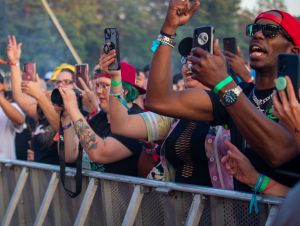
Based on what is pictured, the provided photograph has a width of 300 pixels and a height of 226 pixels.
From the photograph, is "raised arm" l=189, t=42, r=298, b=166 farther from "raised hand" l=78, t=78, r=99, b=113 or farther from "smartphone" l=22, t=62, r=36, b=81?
"smartphone" l=22, t=62, r=36, b=81

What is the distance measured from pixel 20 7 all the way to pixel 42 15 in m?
1.64

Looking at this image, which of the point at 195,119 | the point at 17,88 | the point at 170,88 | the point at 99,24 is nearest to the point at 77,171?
the point at 195,119

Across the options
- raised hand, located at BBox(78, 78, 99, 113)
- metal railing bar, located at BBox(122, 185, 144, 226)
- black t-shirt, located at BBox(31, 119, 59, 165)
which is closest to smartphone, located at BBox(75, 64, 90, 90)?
raised hand, located at BBox(78, 78, 99, 113)

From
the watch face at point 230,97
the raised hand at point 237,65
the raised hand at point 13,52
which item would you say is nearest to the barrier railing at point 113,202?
the watch face at point 230,97

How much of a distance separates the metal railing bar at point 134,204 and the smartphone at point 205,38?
4.77ft

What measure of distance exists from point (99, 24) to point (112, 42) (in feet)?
93.4


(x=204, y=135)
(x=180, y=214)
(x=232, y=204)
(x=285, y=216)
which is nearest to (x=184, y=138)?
(x=204, y=135)

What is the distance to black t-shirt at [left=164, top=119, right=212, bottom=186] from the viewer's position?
4.57 meters

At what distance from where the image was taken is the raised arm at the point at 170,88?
368 centimetres

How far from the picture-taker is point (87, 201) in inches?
211

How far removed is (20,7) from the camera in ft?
76.2

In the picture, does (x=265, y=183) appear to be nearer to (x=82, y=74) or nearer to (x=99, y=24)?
(x=82, y=74)

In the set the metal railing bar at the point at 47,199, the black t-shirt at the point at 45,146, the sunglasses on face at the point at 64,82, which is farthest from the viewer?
the sunglasses on face at the point at 64,82

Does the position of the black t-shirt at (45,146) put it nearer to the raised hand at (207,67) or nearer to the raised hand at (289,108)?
the raised hand at (207,67)
